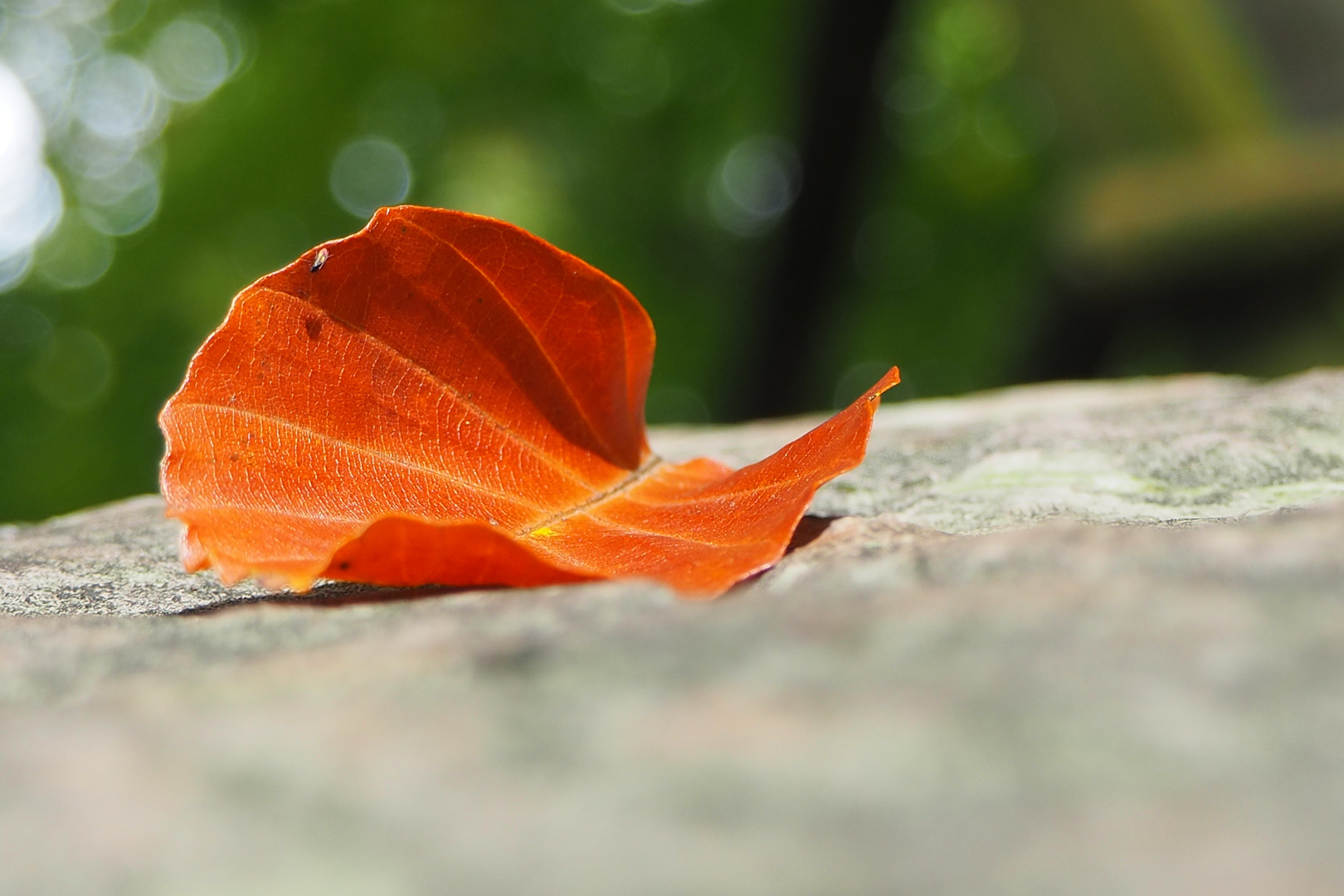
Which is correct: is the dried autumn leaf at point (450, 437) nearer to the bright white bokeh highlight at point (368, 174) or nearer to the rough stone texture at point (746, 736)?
the rough stone texture at point (746, 736)

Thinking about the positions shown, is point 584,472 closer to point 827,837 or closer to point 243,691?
point 243,691

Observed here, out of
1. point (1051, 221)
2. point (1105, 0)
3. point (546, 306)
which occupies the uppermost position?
point (1105, 0)

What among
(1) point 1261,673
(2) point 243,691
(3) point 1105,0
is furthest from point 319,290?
(3) point 1105,0

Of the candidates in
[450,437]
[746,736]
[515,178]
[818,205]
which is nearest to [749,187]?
[515,178]

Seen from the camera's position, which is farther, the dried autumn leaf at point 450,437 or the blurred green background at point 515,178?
the blurred green background at point 515,178

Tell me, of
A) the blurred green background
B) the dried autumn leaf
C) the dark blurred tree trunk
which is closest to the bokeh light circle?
the blurred green background

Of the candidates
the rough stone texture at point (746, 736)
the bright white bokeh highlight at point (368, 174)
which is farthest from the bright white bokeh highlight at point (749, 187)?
the rough stone texture at point (746, 736)

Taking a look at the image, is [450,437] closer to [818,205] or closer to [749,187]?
[818,205]

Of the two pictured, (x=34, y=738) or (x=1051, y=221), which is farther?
(x=1051, y=221)
